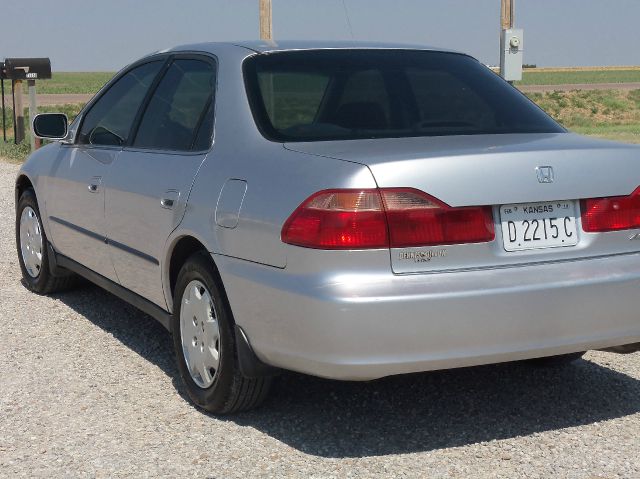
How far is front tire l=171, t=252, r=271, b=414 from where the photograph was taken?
441 cm

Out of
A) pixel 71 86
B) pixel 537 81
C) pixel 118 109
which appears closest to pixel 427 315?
pixel 118 109

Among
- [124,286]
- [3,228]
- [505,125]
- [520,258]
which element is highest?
[505,125]

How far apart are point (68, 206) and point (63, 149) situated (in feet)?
1.55

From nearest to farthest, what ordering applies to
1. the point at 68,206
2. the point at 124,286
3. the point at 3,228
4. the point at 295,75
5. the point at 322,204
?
the point at 322,204
the point at 295,75
the point at 124,286
the point at 68,206
the point at 3,228

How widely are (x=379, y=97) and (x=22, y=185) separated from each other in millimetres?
3587

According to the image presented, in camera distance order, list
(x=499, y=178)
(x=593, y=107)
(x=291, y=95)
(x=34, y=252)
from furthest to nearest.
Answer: (x=593, y=107), (x=34, y=252), (x=291, y=95), (x=499, y=178)

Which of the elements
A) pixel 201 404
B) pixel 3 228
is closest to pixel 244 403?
pixel 201 404

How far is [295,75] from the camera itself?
16.0 ft

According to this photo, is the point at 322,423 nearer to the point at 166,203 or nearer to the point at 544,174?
the point at 166,203

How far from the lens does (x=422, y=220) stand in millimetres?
3816

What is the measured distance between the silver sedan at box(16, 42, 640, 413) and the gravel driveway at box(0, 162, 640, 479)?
0.29m

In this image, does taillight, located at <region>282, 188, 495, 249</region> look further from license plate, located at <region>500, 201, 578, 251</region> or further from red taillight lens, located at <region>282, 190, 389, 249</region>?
license plate, located at <region>500, 201, 578, 251</region>

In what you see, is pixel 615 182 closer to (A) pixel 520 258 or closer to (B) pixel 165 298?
(A) pixel 520 258

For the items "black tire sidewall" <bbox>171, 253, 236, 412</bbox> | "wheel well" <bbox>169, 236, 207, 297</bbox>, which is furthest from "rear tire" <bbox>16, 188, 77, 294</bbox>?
"black tire sidewall" <bbox>171, 253, 236, 412</bbox>
